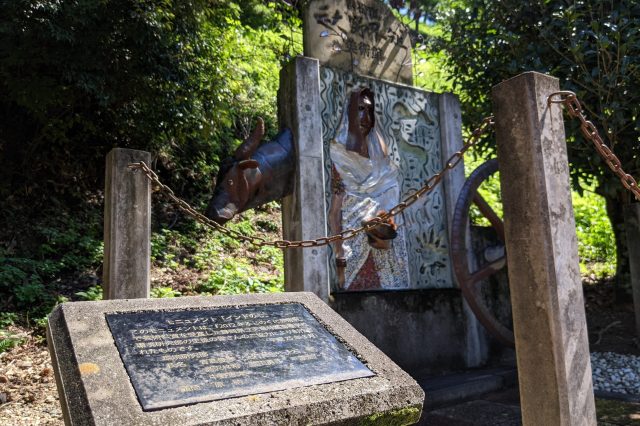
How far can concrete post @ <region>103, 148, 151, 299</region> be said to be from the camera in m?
4.07

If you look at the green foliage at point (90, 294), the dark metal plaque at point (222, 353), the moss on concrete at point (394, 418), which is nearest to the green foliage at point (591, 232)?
the green foliage at point (90, 294)

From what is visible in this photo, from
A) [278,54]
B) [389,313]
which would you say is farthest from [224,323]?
[278,54]

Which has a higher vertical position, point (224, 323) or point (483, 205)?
point (483, 205)

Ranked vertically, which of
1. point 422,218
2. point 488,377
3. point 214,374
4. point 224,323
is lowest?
point 488,377

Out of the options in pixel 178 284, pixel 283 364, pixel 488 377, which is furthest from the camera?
pixel 178 284

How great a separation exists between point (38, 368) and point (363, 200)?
144 inches

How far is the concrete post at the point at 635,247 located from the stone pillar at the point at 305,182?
12.5 feet

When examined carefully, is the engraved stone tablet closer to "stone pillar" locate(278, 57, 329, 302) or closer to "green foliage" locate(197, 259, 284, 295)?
"stone pillar" locate(278, 57, 329, 302)

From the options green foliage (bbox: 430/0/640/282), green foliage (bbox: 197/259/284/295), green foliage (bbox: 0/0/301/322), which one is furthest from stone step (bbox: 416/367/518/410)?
green foliage (bbox: 0/0/301/322)

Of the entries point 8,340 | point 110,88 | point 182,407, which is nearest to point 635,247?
point 182,407

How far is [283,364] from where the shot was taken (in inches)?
107

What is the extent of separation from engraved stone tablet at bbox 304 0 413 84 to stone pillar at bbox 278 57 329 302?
59 centimetres

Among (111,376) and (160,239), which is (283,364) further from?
(160,239)

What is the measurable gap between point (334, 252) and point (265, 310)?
7.73 ft
